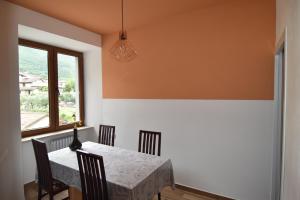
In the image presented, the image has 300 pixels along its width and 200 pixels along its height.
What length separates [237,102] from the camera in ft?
7.89

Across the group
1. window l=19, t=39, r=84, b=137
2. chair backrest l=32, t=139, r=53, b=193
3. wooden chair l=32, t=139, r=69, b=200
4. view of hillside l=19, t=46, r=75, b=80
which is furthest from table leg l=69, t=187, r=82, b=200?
view of hillside l=19, t=46, r=75, b=80

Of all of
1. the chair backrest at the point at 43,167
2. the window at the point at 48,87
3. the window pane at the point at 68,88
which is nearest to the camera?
the chair backrest at the point at 43,167

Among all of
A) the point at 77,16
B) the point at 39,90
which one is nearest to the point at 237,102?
the point at 77,16

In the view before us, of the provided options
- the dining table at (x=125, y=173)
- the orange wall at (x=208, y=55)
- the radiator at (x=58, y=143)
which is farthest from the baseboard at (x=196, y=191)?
the orange wall at (x=208, y=55)

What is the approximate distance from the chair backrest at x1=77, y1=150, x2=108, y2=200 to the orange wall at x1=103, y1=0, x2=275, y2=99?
165 centimetres

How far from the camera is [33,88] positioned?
311 centimetres

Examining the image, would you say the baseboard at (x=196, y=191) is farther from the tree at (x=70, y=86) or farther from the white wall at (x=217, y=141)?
the tree at (x=70, y=86)

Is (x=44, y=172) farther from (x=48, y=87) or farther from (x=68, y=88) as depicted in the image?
(x=68, y=88)

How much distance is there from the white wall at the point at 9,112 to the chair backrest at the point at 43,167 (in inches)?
23.6

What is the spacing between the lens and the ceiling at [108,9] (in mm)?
2373

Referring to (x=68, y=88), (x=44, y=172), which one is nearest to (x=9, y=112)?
(x=44, y=172)

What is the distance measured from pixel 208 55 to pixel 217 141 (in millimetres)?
1189

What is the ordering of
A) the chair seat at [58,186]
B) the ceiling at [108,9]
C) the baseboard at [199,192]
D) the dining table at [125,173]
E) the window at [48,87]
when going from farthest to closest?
the window at [48,87], the baseboard at [199,192], the ceiling at [108,9], the chair seat at [58,186], the dining table at [125,173]

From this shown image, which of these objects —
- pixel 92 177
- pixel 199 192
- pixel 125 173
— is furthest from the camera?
pixel 199 192
